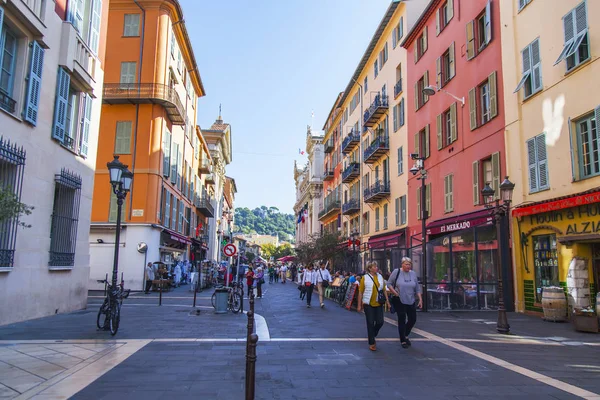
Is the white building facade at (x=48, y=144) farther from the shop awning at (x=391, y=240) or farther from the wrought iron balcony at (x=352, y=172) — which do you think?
the wrought iron balcony at (x=352, y=172)

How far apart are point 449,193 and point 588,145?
8350 mm

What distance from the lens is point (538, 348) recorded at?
931 centimetres

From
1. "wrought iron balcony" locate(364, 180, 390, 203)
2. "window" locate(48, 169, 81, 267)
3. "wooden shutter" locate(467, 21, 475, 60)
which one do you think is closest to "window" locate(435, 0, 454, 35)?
"wooden shutter" locate(467, 21, 475, 60)

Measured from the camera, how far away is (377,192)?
30.6 m

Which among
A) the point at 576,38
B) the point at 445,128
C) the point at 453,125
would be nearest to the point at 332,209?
the point at 445,128

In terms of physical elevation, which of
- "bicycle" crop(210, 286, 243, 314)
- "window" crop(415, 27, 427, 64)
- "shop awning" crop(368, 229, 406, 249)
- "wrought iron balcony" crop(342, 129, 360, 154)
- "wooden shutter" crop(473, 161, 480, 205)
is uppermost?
"window" crop(415, 27, 427, 64)

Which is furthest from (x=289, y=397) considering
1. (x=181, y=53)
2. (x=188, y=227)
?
(x=188, y=227)

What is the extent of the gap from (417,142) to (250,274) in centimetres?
1124

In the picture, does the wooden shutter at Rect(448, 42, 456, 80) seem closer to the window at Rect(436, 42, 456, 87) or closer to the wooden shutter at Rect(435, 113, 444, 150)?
the window at Rect(436, 42, 456, 87)

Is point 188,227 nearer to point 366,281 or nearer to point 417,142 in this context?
point 417,142

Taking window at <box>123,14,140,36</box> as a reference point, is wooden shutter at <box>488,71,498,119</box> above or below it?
below

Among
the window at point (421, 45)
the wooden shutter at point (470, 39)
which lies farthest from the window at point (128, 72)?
the wooden shutter at point (470, 39)

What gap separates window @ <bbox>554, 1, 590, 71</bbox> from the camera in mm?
13523

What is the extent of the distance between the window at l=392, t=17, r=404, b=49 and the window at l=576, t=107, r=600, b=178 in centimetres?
1753
